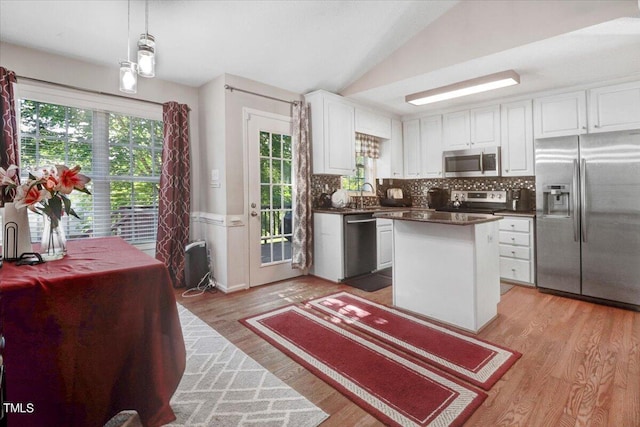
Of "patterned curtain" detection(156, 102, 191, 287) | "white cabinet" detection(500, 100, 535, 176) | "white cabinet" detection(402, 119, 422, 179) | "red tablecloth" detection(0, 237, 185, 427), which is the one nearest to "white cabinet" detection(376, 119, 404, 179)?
"white cabinet" detection(402, 119, 422, 179)

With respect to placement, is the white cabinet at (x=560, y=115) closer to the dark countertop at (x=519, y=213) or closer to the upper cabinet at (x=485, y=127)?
the upper cabinet at (x=485, y=127)

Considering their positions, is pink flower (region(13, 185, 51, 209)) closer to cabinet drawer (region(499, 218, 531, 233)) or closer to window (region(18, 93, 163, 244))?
window (region(18, 93, 163, 244))

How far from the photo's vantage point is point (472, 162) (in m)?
4.47

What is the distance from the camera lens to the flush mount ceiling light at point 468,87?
3.32 m

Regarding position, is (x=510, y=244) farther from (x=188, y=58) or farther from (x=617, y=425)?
(x=188, y=58)

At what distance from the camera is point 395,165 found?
5.24m

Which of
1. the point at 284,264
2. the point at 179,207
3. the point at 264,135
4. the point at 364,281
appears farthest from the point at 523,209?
the point at 179,207

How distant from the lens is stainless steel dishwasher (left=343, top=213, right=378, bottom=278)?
4.06 meters

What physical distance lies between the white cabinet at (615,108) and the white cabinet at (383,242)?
8.47 feet

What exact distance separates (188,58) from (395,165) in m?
3.37

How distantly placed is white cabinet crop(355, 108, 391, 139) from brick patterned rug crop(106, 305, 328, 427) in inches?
137

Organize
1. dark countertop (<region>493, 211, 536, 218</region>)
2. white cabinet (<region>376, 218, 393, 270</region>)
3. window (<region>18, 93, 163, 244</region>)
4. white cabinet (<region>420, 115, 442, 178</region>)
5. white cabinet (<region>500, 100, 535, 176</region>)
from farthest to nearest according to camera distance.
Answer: white cabinet (<region>420, 115, 442, 178</region>), white cabinet (<region>376, 218, 393, 270</region>), white cabinet (<region>500, 100, 535, 176</region>), dark countertop (<region>493, 211, 536, 218</region>), window (<region>18, 93, 163, 244</region>)

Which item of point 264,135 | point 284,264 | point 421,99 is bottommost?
point 284,264

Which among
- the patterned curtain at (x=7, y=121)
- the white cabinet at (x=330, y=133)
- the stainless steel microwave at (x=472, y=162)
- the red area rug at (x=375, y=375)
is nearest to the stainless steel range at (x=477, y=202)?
the stainless steel microwave at (x=472, y=162)
